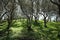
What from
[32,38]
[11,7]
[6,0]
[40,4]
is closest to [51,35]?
[32,38]

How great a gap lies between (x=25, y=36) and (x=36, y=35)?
2.39 m

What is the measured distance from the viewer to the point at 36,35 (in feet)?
101

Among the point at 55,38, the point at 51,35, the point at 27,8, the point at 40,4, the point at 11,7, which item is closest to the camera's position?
the point at 55,38

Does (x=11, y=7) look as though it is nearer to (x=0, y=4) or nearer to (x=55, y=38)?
(x=0, y=4)

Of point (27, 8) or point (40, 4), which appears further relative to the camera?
point (40, 4)

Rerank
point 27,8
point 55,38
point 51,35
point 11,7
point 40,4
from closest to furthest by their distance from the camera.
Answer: point 55,38 < point 51,35 < point 11,7 < point 27,8 < point 40,4

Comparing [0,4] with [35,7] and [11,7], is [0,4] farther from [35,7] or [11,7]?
[35,7]

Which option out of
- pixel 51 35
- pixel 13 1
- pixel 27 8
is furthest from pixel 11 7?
pixel 51 35

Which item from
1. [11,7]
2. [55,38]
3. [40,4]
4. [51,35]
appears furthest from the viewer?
[40,4]

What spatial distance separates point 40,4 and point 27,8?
5.66m

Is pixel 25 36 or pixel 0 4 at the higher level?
pixel 0 4

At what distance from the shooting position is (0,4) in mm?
37094

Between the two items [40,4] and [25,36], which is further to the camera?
Answer: [40,4]

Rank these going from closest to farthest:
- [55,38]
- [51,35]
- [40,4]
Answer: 1. [55,38]
2. [51,35]
3. [40,4]
